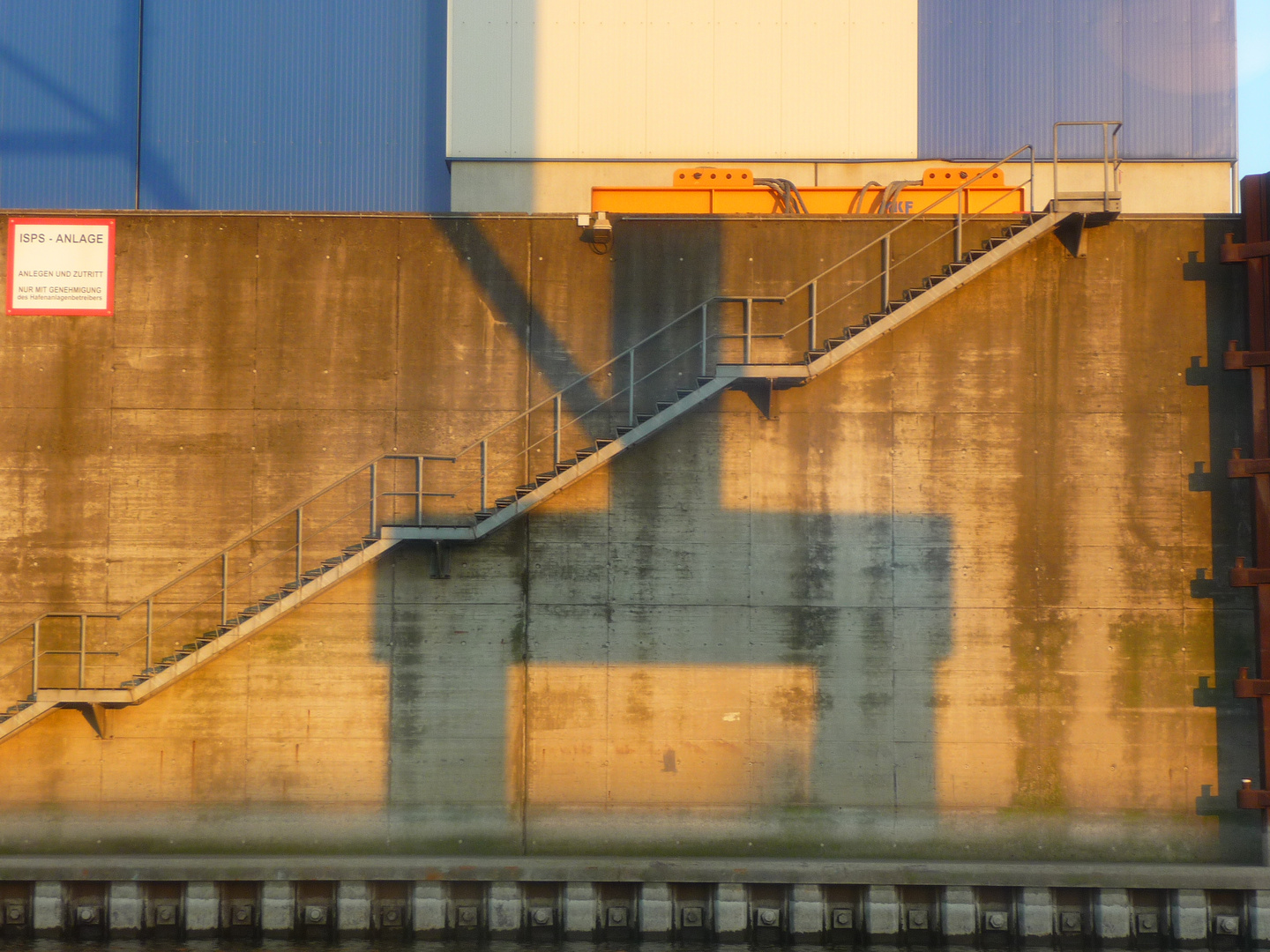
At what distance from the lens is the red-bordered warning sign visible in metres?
12.4

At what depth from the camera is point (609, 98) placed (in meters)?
16.6

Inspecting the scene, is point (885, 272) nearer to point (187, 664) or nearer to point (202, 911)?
point (187, 664)

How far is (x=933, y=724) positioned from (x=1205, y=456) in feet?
14.8

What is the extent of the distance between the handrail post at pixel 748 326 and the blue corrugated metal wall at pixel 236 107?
739 centimetres

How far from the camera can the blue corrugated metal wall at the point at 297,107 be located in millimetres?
17484

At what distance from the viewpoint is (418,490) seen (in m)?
11.7

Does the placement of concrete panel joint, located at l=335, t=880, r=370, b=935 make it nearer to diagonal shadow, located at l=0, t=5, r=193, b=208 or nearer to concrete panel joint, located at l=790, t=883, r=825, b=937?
concrete panel joint, located at l=790, t=883, r=825, b=937

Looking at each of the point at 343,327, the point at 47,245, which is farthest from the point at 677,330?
the point at 47,245

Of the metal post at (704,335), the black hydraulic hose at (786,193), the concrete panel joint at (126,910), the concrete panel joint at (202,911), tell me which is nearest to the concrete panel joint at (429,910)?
the concrete panel joint at (202,911)

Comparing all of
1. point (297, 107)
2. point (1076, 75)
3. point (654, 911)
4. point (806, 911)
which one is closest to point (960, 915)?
point (806, 911)

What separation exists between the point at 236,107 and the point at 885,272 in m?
11.7

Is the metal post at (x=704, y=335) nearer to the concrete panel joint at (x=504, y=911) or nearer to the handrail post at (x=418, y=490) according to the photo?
the handrail post at (x=418, y=490)

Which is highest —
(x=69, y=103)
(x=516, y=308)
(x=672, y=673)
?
(x=69, y=103)

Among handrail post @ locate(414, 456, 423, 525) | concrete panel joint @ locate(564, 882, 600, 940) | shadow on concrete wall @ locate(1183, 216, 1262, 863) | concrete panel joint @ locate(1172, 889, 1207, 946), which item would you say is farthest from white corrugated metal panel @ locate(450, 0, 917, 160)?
concrete panel joint @ locate(1172, 889, 1207, 946)
